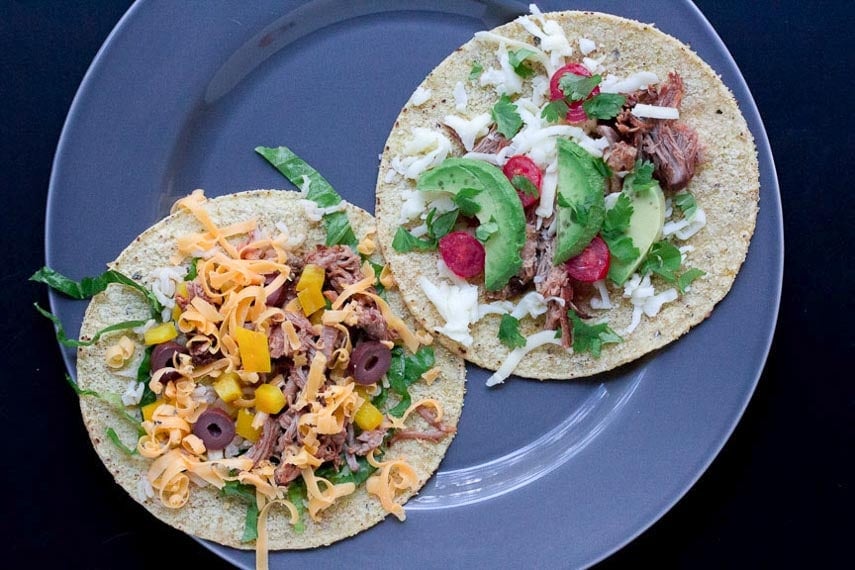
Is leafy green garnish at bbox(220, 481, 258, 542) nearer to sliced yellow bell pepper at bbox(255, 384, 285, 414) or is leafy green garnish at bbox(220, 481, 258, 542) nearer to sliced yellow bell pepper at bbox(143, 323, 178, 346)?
sliced yellow bell pepper at bbox(255, 384, 285, 414)

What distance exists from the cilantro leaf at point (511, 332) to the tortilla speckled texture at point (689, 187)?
6cm

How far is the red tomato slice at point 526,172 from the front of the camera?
300 centimetres

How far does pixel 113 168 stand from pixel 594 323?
219cm

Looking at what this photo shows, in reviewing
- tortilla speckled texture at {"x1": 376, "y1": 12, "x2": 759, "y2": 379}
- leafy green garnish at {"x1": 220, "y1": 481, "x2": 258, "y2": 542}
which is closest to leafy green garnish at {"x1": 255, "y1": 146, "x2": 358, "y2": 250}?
tortilla speckled texture at {"x1": 376, "y1": 12, "x2": 759, "y2": 379}

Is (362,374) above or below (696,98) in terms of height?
below

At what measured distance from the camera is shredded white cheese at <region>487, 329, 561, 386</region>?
3146mm

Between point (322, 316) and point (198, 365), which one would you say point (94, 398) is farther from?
point (322, 316)

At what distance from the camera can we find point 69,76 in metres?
3.41

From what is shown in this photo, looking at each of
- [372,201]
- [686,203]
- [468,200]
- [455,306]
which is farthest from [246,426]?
[686,203]

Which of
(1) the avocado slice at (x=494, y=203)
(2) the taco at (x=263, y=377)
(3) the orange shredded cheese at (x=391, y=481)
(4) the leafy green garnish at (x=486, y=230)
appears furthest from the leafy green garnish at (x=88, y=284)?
(4) the leafy green garnish at (x=486, y=230)

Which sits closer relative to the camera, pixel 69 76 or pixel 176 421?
pixel 176 421

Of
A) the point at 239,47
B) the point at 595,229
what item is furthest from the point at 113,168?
the point at 595,229

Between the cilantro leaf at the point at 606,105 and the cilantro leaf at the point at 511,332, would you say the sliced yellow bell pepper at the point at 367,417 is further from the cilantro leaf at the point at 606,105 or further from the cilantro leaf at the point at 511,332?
the cilantro leaf at the point at 606,105

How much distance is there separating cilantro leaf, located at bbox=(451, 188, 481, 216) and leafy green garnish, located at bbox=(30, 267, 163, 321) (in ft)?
4.42
